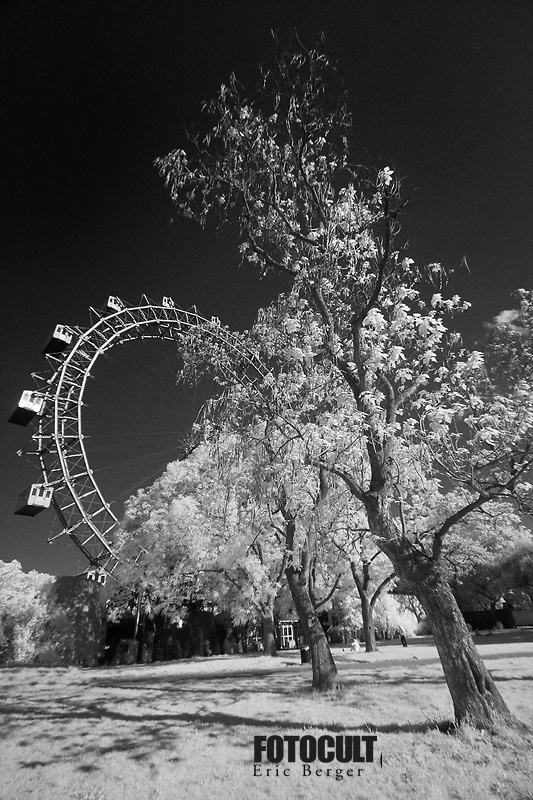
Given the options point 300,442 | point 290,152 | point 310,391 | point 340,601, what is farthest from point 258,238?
point 340,601

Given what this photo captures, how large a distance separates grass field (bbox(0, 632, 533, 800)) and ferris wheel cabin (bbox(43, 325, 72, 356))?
19849mm

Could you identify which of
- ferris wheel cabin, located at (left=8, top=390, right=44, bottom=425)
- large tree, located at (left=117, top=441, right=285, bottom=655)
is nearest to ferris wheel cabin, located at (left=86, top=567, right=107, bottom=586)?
large tree, located at (left=117, top=441, right=285, bottom=655)

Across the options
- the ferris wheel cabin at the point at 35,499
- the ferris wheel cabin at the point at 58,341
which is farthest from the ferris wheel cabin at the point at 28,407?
the ferris wheel cabin at the point at 35,499

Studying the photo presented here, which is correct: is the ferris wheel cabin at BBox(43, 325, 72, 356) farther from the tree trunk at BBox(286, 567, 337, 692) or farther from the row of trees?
the tree trunk at BBox(286, 567, 337, 692)

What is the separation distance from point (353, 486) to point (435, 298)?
403 centimetres

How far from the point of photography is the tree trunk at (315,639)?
38.5 feet

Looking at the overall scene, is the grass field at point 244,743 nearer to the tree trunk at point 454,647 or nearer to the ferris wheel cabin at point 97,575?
the tree trunk at point 454,647

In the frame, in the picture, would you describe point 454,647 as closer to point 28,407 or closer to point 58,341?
point 28,407

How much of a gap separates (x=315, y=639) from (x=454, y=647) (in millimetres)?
6377

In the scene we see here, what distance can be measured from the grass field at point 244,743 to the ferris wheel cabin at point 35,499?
13020 millimetres

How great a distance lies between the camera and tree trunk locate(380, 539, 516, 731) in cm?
645

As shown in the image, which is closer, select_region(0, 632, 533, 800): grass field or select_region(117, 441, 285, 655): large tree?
select_region(0, 632, 533, 800): grass field

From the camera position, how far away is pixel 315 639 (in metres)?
12.3

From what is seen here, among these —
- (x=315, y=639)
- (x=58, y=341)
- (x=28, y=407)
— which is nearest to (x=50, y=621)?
Answer: (x=28, y=407)
